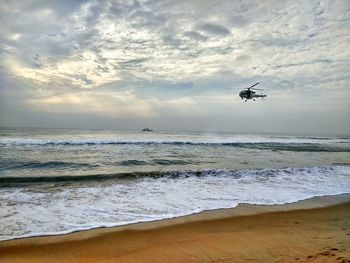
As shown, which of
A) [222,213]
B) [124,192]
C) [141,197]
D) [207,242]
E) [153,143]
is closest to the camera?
[207,242]

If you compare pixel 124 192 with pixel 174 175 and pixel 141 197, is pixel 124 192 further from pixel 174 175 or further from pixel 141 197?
pixel 174 175

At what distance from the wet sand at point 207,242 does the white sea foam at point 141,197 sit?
0.53m

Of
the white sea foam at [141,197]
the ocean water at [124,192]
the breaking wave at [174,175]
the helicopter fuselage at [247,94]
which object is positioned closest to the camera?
the white sea foam at [141,197]

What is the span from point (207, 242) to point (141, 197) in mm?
3708

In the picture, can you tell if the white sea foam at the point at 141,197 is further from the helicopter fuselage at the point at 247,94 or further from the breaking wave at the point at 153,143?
the breaking wave at the point at 153,143

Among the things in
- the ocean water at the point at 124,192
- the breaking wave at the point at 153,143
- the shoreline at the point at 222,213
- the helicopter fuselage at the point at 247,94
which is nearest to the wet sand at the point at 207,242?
the shoreline at the point at 222,213

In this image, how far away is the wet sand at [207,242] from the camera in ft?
13.7

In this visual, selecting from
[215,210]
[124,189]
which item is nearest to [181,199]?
[215,210]

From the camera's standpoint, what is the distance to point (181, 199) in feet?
26.7

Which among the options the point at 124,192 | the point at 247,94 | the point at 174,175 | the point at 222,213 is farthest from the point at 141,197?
the point at 247,94

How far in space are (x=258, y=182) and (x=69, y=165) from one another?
31.8ft

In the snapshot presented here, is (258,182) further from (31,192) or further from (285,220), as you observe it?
(31,192)

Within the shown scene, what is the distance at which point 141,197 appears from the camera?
8.23m

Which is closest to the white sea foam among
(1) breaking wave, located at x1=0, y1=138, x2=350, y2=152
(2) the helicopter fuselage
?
(2) the helicopter fuselage
